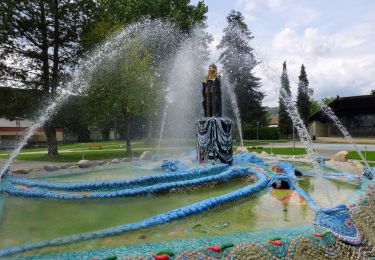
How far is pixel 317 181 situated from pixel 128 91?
17101 millimetres

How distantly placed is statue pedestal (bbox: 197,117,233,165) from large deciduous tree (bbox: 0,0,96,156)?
14172 millimetres

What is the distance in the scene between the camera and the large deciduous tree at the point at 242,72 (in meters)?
47.0

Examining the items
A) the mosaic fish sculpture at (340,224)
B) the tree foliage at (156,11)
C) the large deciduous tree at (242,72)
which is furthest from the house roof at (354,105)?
the mosaic fish sculpture at (340,224)

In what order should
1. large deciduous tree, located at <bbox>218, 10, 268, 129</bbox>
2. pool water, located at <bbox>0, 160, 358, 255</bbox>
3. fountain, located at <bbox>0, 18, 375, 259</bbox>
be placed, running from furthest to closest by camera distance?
large deciduous tree, located at <bbox>218, 10, 268, 129</bbox> → pool water, located at <bbox>0, 160, 358, 255</bbox> → fountain, located at <bbox>0, 18, 375, 259</bbox>

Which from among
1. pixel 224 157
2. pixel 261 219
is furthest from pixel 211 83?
pixel 261 219

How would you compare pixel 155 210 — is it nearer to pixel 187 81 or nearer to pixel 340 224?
pixel 340 224

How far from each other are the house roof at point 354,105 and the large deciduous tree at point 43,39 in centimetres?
2926

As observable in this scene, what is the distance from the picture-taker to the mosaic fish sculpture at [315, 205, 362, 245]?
4.82m

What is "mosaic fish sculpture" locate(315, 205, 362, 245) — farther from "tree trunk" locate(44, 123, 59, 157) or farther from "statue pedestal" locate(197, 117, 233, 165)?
"tree trunk" locate(44, 123, 59, 157)

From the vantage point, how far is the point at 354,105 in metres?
40.0

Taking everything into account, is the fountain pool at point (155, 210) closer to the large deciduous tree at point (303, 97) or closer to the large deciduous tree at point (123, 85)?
the large deciduous tree at point (123, 85)

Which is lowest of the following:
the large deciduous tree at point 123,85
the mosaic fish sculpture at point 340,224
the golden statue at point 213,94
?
the mosaic fish sculpture at point 340,224

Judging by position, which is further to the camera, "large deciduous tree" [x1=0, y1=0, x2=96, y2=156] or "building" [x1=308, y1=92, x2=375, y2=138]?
"building" [x1=308, y1=92, x2=375, y2=138]

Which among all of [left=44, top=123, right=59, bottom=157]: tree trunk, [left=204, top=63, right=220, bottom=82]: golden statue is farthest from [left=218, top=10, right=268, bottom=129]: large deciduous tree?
[left=204, top=63, right=220, bottom=82]: golden statue
